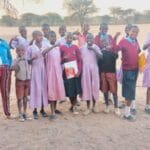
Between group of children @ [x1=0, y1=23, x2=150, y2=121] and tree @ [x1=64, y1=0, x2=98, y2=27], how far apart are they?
127 feet

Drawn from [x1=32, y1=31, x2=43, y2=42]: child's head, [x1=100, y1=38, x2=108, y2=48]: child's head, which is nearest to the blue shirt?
[x1=32, y1=31, x2=43, y2=42]: child's head

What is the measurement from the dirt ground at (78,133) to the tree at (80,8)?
3938 centimetres

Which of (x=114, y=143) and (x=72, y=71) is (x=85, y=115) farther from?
(x=114, y=143)

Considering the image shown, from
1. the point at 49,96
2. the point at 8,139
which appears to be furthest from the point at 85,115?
the point at 8,139

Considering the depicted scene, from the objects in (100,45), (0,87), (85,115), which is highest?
(100,45)

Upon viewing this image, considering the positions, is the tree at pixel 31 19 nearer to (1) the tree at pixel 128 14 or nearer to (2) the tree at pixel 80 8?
(2) the tree at pixel 80 8

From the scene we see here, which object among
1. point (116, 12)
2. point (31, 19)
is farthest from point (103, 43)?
point (116, 12)

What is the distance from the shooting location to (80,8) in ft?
165

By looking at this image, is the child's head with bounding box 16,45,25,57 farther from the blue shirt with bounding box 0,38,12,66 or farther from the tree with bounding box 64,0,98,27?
the tree with bounding box 64,0,98,27

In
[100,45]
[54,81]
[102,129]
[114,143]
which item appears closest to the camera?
[114,143]

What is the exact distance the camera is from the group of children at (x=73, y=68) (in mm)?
8750

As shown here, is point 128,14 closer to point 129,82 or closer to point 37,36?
point 129,82

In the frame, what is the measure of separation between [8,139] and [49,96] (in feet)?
4.76

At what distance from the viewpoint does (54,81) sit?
884 centimetres
